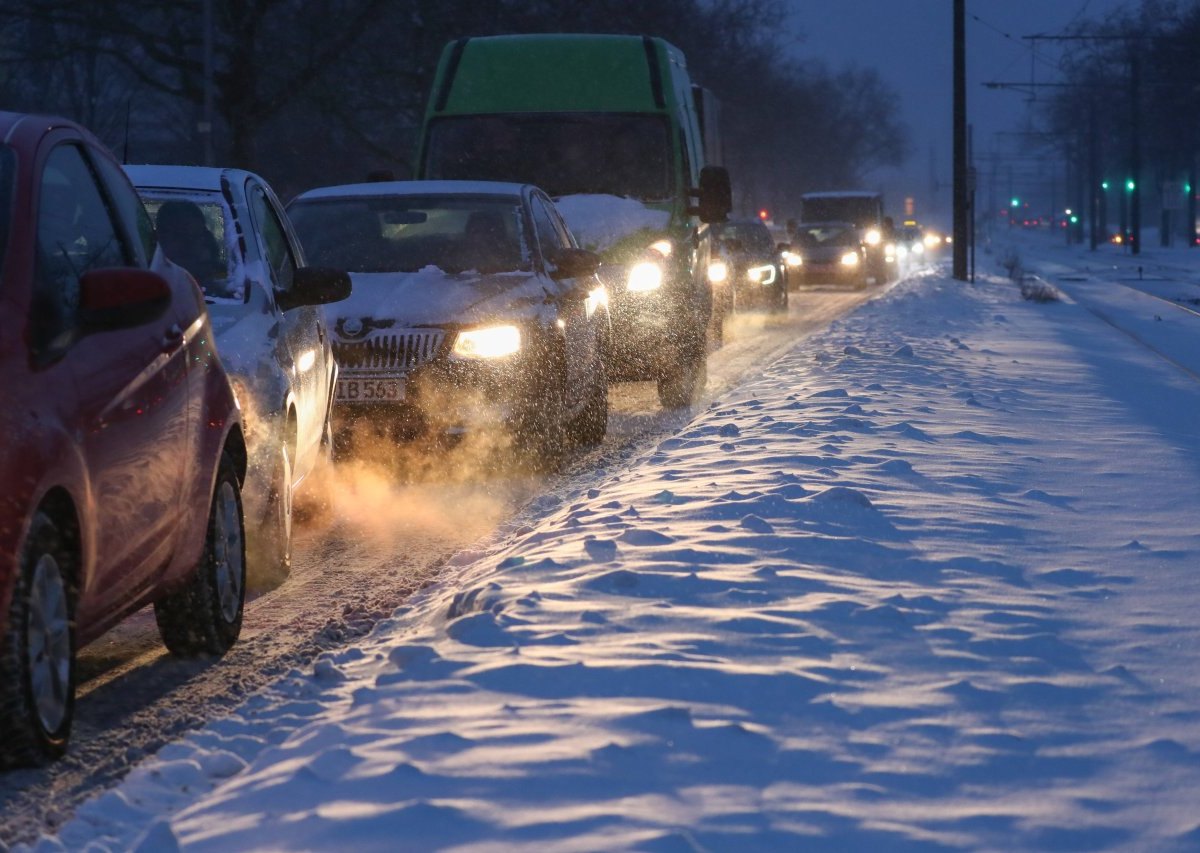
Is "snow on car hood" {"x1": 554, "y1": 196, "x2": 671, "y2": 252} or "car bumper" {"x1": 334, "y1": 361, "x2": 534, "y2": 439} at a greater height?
"snow on car hood" {"x1": 554, "y1": 196, "x2": 671, "y2": 252}

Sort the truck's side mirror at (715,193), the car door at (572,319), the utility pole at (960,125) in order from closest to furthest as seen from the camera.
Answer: the car door at (572,319), the truck's side mirror at (715,193), the utility pole at (960,125)

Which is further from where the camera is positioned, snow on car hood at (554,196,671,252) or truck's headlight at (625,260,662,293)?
snow on car hood at (554,196,671,252)

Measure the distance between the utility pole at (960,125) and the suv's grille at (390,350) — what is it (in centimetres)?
2817

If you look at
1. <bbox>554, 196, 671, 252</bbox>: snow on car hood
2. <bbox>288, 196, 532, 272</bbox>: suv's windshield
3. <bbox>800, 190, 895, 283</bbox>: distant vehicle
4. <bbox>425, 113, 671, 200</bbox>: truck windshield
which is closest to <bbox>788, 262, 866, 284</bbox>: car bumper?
<bbox>800, 190, 895, 283</bbox>: distant vehicle

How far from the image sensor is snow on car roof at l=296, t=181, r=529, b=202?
1214 centimetres

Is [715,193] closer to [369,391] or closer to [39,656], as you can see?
[369,391]

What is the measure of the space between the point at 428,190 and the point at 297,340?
4.06 metres

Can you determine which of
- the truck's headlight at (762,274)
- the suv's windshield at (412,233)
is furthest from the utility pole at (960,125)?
the suv's windshield at (412,233)

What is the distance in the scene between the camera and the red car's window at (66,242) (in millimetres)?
4891

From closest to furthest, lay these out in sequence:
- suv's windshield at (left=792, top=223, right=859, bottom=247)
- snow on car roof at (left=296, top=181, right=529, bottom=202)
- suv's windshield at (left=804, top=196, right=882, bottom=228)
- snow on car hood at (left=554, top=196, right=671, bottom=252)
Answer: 1. snow on car roof at (left=296, top=181, right=529, bottom=202)
2. snow on car hood at (left=554, top=196, right=671, bottom=252)
3. suv's windshield at (left=792, top=223, right=859, bottom=247)
4. suv's windshield at (left=804, top=196, right=882, bottom=228)

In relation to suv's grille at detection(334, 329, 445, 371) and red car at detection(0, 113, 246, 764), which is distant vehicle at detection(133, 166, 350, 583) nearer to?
red car at detection(0, 113, 246, 764)

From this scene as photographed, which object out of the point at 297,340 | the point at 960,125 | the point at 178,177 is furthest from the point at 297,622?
the point at 960,125

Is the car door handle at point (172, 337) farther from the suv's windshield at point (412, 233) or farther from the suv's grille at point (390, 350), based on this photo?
the suv's windshield at point (412, 233)

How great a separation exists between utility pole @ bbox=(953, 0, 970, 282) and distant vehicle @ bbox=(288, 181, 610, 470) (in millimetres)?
26306
